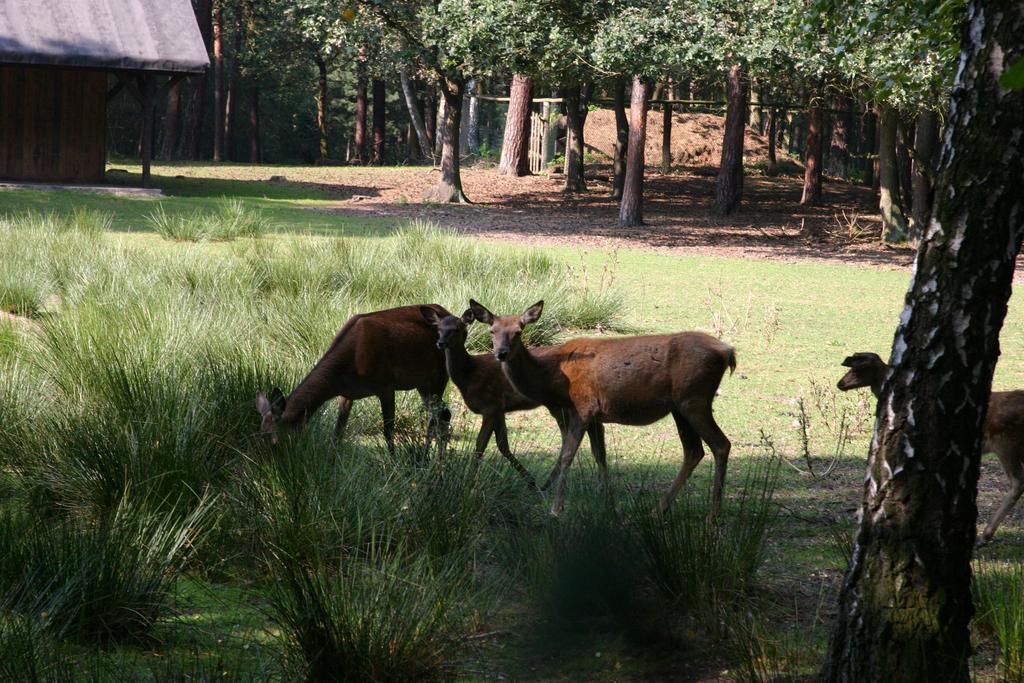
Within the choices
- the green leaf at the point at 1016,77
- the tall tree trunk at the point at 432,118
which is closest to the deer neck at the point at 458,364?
the green leaf at the point at 1016,77

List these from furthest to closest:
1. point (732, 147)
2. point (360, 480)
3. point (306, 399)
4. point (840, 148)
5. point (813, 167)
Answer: point (840, 148), point (813, 167), point (732, 147), point (306, 399), point (360, 480)

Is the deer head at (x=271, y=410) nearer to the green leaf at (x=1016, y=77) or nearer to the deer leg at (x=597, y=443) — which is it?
the deer leg at (x=597, y=443)

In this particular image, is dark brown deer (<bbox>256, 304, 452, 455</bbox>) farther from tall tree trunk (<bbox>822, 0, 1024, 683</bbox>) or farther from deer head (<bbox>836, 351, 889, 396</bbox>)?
tall tree trunk (<bbox>822, 0, 1024, 683</bbox>)

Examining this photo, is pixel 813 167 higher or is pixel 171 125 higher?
pixel 171 125

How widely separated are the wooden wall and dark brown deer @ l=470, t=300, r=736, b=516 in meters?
23.5

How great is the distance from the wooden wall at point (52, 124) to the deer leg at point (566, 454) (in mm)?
23685

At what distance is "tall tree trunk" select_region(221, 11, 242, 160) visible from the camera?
162 feet

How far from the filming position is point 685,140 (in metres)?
43.0

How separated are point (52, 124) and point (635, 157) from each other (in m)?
13.6

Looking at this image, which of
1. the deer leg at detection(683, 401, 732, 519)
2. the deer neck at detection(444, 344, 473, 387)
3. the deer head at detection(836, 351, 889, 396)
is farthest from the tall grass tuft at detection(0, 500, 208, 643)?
the deer head at detection(836, 351, 889, 396)

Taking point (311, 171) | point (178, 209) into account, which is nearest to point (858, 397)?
point (178, 209)

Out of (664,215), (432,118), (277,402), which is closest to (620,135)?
(664,215)

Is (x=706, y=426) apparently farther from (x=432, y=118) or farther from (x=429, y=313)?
(x=432, y=118)

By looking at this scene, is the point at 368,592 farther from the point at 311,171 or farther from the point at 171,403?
the point at 311,171
